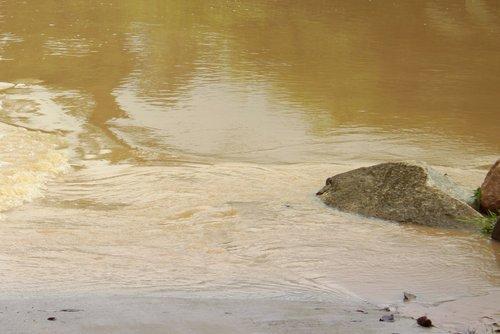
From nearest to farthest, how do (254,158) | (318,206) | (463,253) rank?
(463,253)
(318,206)
(254,158)

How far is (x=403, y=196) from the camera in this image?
7117mm

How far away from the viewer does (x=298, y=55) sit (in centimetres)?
1403

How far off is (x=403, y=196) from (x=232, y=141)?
2921 mm

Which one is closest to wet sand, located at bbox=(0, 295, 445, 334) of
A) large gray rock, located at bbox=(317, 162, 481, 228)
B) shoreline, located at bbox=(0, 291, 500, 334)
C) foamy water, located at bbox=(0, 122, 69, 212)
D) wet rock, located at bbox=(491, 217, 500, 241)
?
shoreline, located at bbox=(0, 291, 500, 334)

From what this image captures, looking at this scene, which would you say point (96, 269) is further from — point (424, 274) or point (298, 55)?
point (298, 55)

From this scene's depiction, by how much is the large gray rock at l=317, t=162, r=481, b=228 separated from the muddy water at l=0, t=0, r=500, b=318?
19cm

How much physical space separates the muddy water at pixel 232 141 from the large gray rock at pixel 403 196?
0.19 m

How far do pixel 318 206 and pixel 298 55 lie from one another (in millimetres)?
6967

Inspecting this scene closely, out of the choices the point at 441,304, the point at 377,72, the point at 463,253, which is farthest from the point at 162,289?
the point at 377,72

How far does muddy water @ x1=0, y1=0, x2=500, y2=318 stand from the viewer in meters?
5.83

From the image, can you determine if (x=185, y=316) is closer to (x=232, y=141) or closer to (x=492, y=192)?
(x=492, y=192)

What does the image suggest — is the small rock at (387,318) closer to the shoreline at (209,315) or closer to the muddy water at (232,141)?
the shoreline at (209,315)

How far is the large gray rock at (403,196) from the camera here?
6.95 metres

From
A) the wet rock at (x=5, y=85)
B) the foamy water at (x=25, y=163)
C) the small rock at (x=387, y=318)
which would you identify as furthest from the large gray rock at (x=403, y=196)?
the wet rock at (x=5, y=85)
